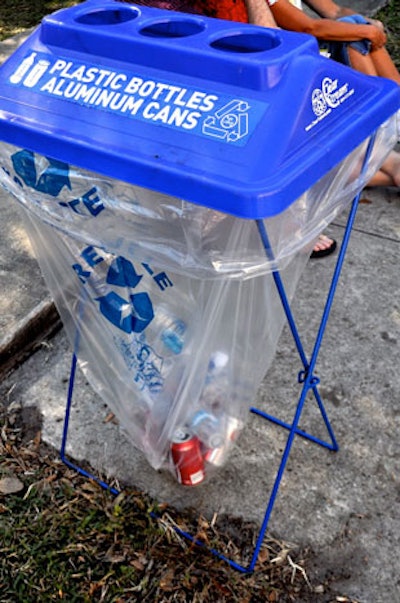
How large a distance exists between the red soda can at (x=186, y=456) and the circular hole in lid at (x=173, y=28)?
3.62ft

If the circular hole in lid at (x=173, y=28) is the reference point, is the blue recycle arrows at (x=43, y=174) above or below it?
below

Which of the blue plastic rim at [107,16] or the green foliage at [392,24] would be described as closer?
the blue plastic rim at [107,16]

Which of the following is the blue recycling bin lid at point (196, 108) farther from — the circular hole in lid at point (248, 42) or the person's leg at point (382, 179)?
the person's leg at point (382, 179)

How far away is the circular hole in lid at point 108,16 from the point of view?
1.73 m

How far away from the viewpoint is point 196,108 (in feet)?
4.48

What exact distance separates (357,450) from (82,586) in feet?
3.16

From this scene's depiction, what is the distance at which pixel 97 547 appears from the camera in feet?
Result: 6.43

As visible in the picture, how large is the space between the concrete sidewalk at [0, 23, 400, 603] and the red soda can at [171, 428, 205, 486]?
0.33 ft

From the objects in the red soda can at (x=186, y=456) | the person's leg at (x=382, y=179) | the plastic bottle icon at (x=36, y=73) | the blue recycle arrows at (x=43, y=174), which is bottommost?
the person's leg at (x=382, y=179)

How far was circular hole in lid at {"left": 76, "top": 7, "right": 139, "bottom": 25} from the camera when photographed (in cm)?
173

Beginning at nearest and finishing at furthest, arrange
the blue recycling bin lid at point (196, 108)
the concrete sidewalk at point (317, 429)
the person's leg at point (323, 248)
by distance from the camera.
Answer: the blue recycling bin lid at point (196, 108)
the concrete sidewalk at point (317, 429)
the person's leg at point (323, 248)

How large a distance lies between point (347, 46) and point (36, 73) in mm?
1916

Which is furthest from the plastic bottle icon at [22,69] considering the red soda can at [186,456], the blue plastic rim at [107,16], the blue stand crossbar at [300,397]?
the red soda can at [186,456]

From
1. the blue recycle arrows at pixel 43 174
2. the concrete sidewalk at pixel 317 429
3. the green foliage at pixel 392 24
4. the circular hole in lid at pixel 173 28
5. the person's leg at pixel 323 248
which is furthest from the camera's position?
the green foliage at pixel 392 24
